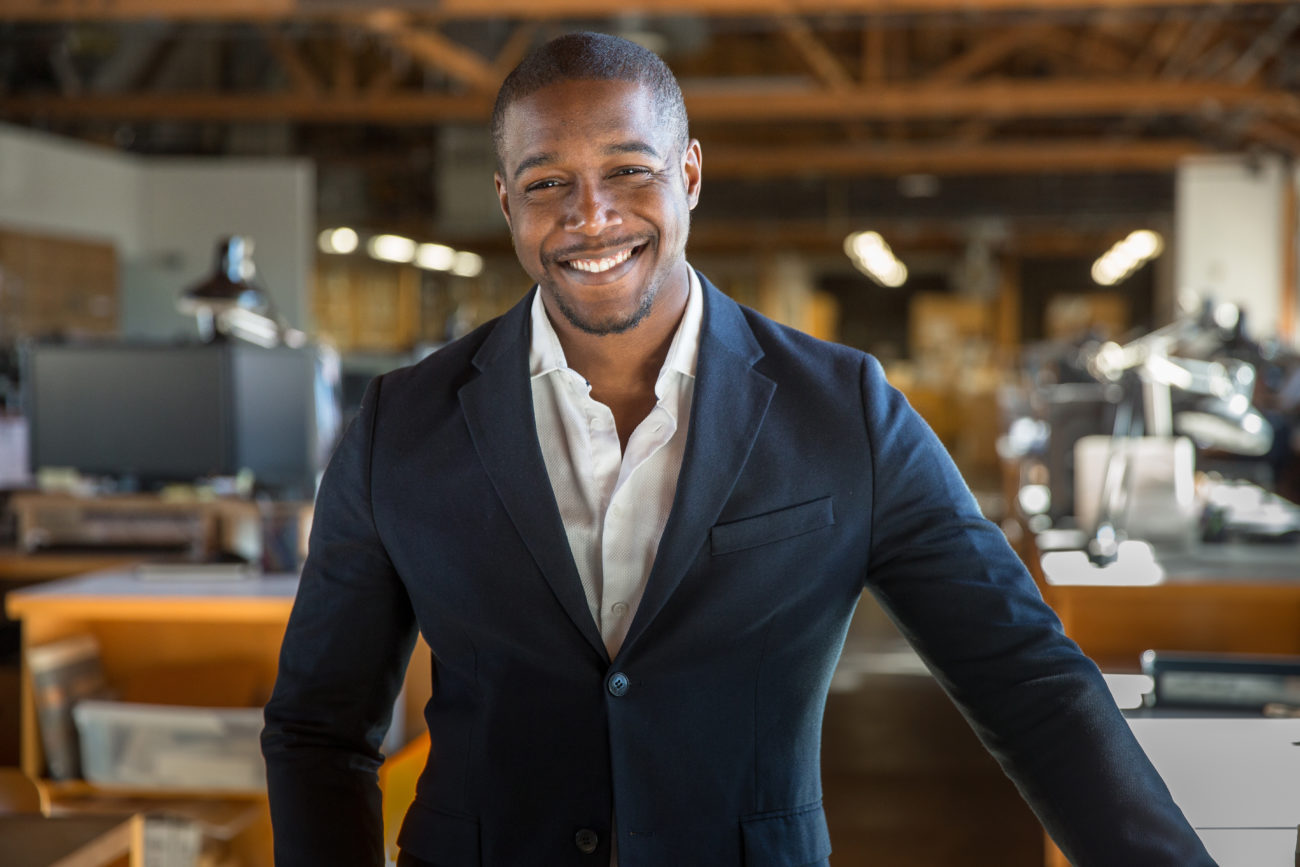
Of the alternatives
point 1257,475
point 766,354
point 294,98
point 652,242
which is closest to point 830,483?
point 766,354

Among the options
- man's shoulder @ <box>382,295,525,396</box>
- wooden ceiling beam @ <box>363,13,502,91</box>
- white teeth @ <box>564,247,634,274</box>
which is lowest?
man's shoulder @ <box>382,295,525,396</box>

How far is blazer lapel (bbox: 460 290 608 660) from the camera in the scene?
117 cm

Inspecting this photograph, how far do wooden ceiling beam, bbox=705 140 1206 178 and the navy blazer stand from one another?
36.5 ft

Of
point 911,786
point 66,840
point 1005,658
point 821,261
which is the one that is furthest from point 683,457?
point 821,261

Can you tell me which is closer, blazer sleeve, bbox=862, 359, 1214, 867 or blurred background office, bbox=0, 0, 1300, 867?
blazer sleeve, bbox=862, 359, 1214, 867

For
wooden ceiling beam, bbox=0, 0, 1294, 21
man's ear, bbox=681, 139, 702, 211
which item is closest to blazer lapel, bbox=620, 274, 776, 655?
man's ear, bbox=681, 139, 702, 211

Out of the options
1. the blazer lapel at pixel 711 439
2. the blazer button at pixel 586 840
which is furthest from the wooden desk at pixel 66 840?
the blazer lapel at pixel 711 439

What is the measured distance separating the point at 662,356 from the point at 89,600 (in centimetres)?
189

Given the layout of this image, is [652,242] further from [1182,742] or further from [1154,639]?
[1154,639]

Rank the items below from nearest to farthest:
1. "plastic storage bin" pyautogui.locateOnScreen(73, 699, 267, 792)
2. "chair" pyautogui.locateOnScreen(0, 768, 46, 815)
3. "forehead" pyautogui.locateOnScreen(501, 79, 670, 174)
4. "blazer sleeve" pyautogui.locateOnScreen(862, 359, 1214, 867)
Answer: "blazer sleeve" pyautogui.locateOnScreen(862, 359, 1214, 867) → "forehead" pyautogui.locateOnScreen(501, 79, 670, 174) → "chair" pyautogui.locateOnScreen(0, 768, 46, 815) → "plastic storage bin" pyautogui.locateOnScreen(73, 699, 267, 792)

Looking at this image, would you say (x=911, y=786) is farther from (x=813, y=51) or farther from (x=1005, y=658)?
(x=813, y=51)

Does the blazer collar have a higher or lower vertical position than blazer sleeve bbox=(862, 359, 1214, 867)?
higher

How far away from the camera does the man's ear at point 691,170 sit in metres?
1.26

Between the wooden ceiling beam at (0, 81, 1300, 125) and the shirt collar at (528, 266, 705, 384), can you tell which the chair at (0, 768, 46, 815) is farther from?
the wooden ceiling beam at (0, 81, 1300, 125)
